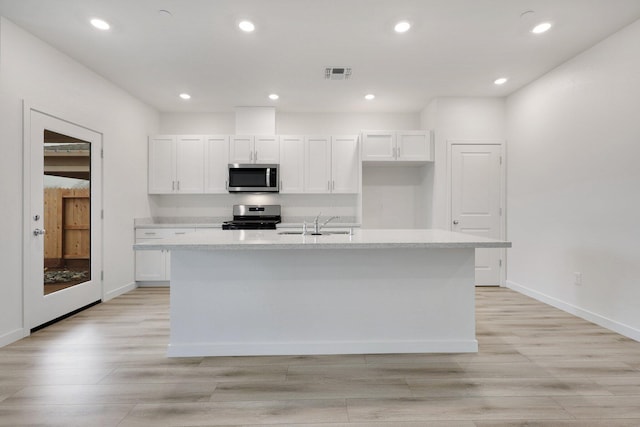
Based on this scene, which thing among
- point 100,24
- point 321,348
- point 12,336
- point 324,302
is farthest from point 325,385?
point 100,24

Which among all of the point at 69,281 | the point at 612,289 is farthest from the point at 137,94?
the point at 612,289

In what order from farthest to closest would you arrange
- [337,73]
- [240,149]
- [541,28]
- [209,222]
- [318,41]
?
[209,222] < [240,149] < [337,73] < [318,41] < [541,28]

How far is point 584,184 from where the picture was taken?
3322 mm

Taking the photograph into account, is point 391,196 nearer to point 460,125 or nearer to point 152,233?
point 460,125

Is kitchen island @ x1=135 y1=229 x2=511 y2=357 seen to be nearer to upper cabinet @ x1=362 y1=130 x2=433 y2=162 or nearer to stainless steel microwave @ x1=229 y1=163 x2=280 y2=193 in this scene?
stainless steel microwave @ x1=229 y1=163 x2=280 y2=193

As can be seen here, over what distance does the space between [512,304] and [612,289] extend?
965 millimetres

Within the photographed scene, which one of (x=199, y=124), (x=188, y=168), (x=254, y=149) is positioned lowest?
(x=188, y=168)

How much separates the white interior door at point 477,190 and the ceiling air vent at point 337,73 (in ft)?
6.13

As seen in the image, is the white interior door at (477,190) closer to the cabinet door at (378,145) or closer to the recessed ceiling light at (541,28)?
the cabinet door at (378,145)

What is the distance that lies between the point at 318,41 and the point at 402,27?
0.75 m

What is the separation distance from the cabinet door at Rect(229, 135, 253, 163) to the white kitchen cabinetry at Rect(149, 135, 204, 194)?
0.44 metres

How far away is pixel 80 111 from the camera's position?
3.55 metres

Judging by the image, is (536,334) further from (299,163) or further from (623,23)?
(299,163)

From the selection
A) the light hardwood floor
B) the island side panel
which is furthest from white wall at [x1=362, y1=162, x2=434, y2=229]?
the island side panel
